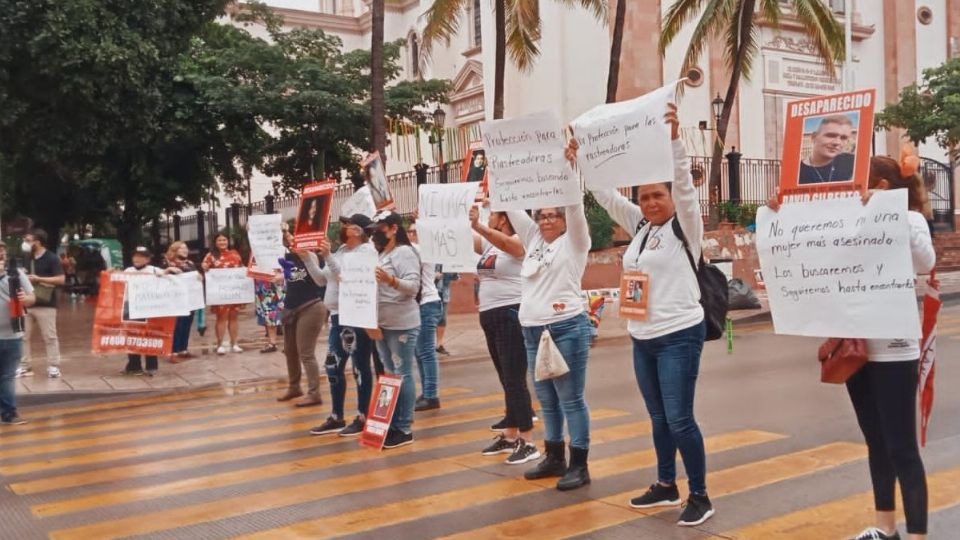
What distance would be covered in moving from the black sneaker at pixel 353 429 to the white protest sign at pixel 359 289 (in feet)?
3.09

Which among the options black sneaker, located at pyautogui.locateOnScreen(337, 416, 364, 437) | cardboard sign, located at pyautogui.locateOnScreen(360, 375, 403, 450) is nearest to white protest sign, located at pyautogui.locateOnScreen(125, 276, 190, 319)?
black sneaker, located at pyautogui.locateOnScreen(337, 416, 364, 437)

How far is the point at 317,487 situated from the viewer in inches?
263

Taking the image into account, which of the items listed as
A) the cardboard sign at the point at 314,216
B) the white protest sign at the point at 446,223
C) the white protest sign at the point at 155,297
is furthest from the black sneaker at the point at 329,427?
the white protest sign at the point at 155,297

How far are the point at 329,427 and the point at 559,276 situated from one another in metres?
3.43

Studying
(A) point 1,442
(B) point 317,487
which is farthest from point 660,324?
(A) point 1,442

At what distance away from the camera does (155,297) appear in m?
13.4

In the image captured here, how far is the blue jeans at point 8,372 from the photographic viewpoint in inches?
400

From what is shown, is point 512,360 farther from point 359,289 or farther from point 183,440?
point 183,440

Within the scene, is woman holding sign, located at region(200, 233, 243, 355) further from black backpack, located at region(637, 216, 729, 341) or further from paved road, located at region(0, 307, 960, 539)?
black backpack, located at region(637, 216, 729, 341)

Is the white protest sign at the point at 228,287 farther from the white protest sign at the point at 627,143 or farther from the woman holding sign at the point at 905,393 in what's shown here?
the woman holding sign at the point at 905,393

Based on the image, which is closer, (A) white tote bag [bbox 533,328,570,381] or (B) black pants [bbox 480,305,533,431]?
(A) white tote bag [bbox 533,328,570,381]

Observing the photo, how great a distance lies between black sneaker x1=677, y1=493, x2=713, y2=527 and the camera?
5355 millimetres

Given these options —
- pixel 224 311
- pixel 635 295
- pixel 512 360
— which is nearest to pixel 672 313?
pixel 635 295

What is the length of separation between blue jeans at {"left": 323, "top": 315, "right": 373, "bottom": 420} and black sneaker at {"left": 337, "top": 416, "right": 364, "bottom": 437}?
7 centimetres
